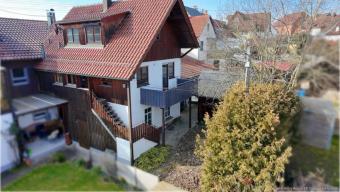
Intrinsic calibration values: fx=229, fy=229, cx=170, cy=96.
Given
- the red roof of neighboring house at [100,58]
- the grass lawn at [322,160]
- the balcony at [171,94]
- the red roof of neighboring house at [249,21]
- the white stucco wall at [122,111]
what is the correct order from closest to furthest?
the red roof of neighboring house at [100,58] → the grass lawn at [322,160] → the white stucco wall at [122,111] → the balcony at [171,94] → the red roof of neighboring house at [249,21]

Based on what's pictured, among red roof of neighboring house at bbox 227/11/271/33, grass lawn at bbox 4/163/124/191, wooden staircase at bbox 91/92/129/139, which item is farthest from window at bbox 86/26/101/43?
red roof of neighboring house at bbox 227/11/271/33

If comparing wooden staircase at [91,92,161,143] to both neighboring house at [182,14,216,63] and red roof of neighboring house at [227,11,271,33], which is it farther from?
neighboring house at [182,14,216,63]

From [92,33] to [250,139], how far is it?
10.2ft

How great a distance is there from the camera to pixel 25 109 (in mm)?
1343

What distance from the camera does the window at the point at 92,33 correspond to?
2484 mm

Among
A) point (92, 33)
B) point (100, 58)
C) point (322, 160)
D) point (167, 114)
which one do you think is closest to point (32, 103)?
point (100, 58)

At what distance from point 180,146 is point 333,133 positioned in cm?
692

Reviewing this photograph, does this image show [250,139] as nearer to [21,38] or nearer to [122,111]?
[122,111]

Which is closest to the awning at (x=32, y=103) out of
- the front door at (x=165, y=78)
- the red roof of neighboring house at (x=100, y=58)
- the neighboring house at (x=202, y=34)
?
the red roof of neighboring house at (x=100, y=58)

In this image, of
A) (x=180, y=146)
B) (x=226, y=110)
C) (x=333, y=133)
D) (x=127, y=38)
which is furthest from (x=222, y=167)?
(x=180, y=146)

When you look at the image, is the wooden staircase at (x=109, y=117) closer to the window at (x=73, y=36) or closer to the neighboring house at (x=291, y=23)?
the window at (x=73, y=36)

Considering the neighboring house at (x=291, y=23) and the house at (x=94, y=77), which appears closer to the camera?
the house at (x=94, y=77)

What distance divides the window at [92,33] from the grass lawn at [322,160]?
8.13ft

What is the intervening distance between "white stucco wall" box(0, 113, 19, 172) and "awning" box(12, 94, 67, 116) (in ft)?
0.30
